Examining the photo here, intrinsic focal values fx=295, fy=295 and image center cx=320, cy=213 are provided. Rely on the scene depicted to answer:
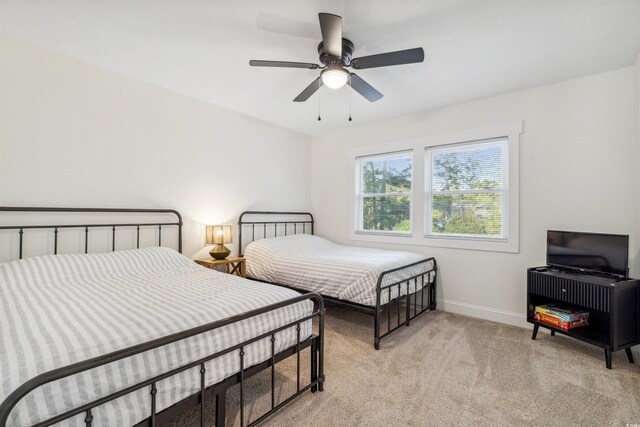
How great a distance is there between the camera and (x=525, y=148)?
3068 millimetres

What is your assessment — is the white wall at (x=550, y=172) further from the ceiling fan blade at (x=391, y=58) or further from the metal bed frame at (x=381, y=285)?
the ceiling fan blade at (x=391, y=58)

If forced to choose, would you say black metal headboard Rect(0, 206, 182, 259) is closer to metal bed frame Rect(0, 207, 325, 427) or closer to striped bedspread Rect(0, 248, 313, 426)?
metal bed frame Rect(0, 207, 325, 427)

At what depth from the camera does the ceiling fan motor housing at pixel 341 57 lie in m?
2.13

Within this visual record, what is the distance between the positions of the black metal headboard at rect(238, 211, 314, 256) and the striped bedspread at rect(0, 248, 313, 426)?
1.61 metres

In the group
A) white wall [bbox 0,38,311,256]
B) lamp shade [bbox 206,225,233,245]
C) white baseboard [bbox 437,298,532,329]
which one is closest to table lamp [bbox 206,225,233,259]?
lamp shade [bbox 206,225,233,245]

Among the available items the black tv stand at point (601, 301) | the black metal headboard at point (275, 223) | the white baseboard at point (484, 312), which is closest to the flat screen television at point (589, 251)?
the black tv stand at point (601, 301)

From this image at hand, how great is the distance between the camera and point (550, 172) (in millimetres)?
2938

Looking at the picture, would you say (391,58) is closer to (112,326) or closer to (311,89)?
(311,89)

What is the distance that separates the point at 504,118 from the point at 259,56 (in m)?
2.62

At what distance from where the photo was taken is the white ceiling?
190 cm

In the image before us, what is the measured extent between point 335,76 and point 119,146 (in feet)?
7.18

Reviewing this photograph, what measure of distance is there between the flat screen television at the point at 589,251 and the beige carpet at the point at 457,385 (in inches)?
28.4

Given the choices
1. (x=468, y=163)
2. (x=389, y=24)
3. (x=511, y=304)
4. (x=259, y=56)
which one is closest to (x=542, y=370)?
(x=511, y=304)

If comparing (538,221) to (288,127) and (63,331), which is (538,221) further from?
(63,331)
